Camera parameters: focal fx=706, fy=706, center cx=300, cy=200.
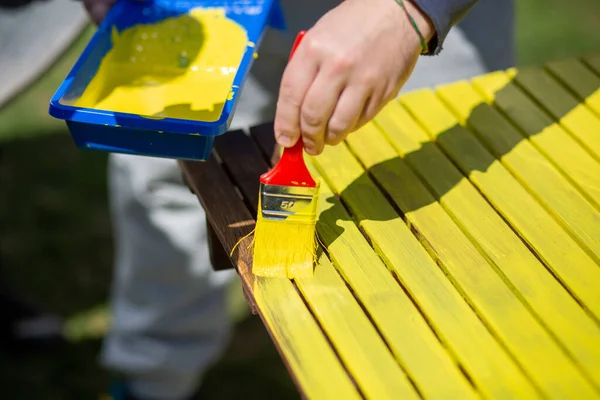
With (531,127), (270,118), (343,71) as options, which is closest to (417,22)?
(343,71)

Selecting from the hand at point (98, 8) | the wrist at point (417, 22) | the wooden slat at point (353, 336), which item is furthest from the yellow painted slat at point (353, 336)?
the hand at point (98, 8)

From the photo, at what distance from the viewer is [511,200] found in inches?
43.4

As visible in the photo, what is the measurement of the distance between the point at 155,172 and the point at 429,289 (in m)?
0.79

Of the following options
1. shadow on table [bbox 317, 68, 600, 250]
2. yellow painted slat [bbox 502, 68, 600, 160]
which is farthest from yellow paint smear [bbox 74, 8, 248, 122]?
yellow painted slat [bbox 502, 68, 600, 160]

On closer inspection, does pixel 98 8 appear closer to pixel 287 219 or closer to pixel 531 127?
pixel 287 219

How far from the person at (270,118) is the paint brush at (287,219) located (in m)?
0.04

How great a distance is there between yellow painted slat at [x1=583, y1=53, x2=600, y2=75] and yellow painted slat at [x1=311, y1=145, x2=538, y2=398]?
1.77 ft

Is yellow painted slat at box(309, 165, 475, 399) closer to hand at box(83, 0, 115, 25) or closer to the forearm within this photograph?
the forearm

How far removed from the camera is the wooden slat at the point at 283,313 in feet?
2.86

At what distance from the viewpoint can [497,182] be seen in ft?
3.73

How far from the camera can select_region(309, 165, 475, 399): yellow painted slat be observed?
2.87ft

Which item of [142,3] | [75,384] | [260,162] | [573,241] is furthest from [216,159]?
[75,384]

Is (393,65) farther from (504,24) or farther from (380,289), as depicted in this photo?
(504,24)

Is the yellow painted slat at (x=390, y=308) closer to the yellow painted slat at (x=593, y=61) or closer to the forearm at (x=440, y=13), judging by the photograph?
the forearm at (x=440, y=13)
